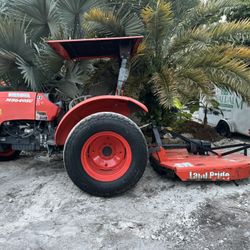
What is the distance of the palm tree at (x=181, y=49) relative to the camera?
202 inches

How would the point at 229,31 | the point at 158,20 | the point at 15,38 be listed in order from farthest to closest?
the point at 229,31, the point at 158,20, the point at 15,38

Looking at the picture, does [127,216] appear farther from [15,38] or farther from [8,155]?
[15,38]

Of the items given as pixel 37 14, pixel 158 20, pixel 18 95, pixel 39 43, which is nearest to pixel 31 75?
pixel 18 95

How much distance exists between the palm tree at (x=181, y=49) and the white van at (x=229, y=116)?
74.4 inches

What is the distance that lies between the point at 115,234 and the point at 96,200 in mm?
738

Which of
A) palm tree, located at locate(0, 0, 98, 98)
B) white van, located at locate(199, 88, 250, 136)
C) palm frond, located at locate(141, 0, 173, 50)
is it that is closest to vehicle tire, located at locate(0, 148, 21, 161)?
palm tree, located at locate(0, 0, 98, 98)

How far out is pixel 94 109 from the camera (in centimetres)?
423

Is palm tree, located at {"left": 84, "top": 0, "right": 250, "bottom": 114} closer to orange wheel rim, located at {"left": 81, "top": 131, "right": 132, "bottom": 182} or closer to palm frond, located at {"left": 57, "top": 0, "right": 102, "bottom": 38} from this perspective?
palm frond, located at {"left": 57, "top": 0, "right": 102, "bottom": 38}

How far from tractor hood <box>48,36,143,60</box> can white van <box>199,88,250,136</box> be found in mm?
3747

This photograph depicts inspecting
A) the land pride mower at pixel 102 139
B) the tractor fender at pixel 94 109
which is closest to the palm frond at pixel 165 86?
the land pride mower at pixel 102 139

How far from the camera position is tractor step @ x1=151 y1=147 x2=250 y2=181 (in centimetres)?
414

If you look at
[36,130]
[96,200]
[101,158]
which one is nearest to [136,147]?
[101,158]

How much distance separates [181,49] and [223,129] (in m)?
3.28

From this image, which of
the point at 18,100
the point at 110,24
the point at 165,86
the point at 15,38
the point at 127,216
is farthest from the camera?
the point at 110,24
